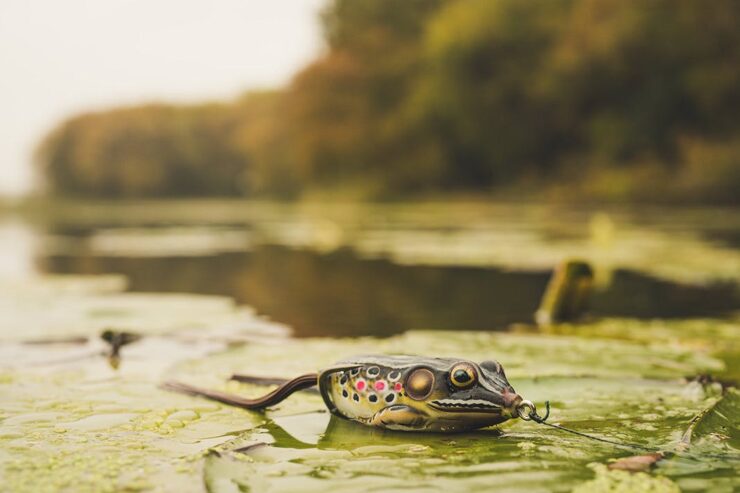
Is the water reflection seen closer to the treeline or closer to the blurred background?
the blurred background

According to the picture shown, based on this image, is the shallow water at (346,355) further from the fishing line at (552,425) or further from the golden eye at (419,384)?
the golden eye at (419,384)

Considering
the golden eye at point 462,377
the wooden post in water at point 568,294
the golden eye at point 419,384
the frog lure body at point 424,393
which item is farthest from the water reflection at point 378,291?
the golden eye at point 462,377

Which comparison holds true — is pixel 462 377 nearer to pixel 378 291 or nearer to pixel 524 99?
pixel 378 291

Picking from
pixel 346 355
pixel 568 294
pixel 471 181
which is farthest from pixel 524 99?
pixel 346 355

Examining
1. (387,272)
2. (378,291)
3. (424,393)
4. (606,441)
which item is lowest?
(606,441)

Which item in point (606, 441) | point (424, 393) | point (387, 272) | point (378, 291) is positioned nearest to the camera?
point (606, 441)

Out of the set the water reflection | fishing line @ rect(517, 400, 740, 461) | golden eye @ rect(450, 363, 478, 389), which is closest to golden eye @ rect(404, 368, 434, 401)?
golden eye @ rect(450, 363, 478, 389)
